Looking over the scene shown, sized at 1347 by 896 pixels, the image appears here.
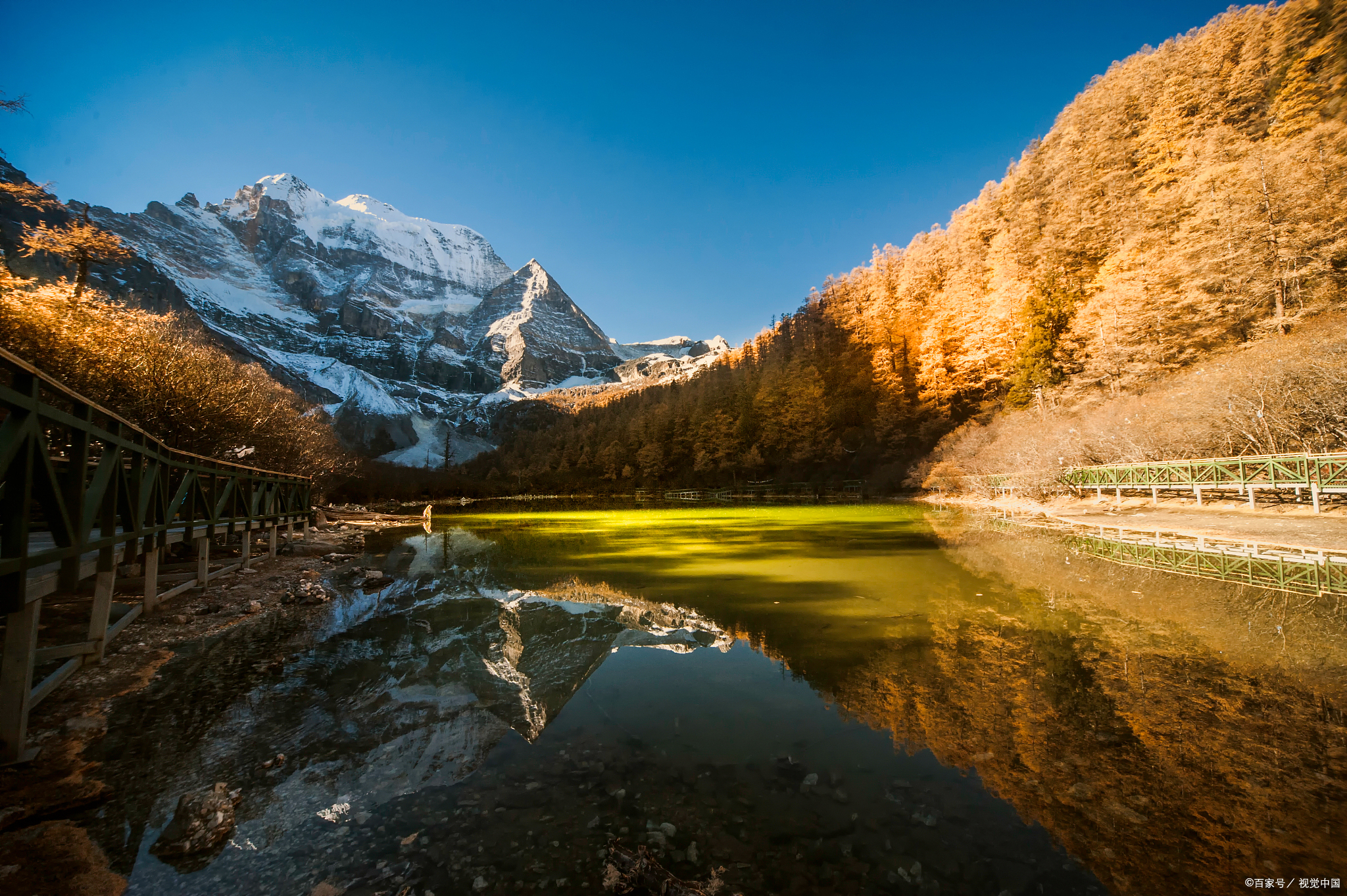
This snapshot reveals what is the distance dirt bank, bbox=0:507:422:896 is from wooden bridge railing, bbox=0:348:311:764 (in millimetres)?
208

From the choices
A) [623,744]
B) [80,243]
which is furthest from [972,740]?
[80,243]

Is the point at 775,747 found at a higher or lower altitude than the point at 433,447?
lower

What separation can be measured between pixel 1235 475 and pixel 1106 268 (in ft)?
67.8

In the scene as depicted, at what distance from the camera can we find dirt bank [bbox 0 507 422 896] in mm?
2264

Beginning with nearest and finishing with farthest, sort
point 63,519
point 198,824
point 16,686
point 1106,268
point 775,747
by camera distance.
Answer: point 198,824 < point 16,686 < point 775,747 < point 63,519 < point 1106,268

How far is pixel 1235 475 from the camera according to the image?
14656 mm

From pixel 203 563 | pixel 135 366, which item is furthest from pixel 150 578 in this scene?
pixel 135 366

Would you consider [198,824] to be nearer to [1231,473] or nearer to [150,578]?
[150,578]

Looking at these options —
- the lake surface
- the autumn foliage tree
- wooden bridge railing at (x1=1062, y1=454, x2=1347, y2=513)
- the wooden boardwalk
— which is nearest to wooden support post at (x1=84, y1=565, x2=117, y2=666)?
the lake surface

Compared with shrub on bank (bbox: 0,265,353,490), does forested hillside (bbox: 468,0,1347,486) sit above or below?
above

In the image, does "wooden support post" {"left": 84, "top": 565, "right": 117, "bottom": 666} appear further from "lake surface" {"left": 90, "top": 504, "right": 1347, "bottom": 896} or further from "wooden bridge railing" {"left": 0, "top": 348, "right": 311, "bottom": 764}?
"lake surface" {"left": 90, "top": 504, "right": 1347, "bottom": 896}

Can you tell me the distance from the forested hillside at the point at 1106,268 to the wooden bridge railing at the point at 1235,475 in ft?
6.77

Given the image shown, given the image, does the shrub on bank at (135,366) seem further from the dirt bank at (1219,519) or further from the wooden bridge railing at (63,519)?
the dirt bank at (1219,519)

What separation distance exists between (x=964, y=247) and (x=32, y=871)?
5613 cm
